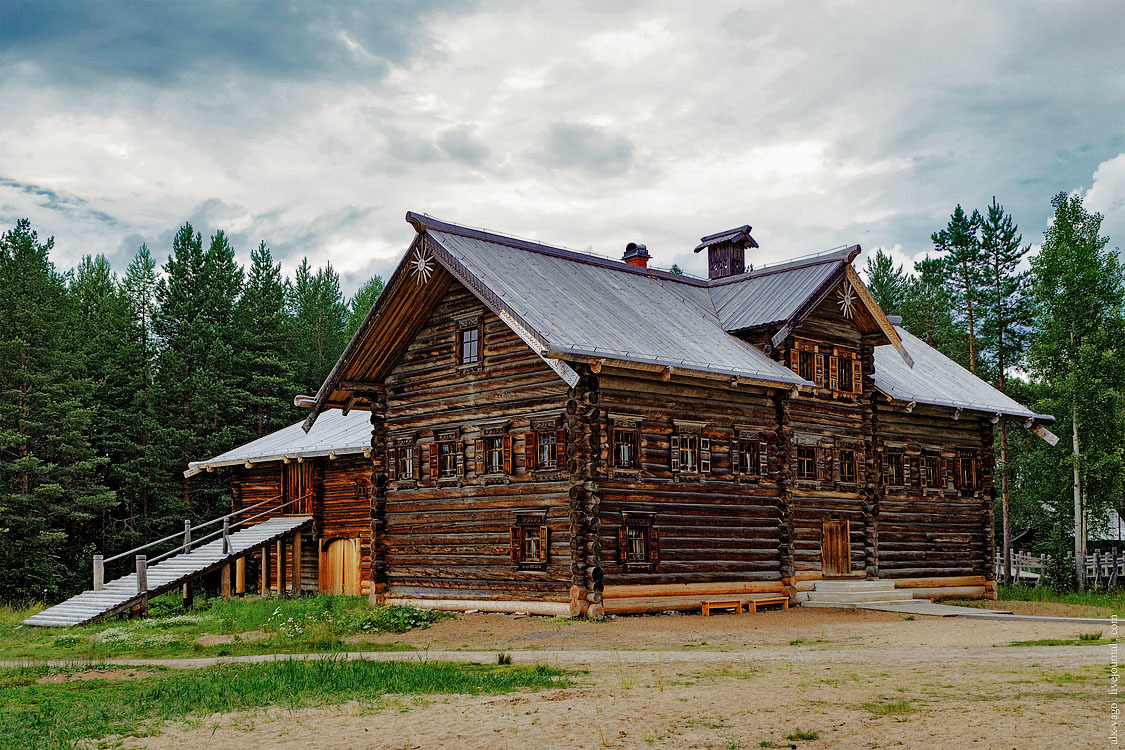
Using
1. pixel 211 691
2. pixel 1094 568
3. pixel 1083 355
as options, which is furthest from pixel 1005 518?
pixel 211 691

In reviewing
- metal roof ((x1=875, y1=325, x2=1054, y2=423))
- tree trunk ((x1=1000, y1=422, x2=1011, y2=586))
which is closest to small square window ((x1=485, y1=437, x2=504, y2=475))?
metal roof ((x1=875, y1=325, x2=1054, y2=423))

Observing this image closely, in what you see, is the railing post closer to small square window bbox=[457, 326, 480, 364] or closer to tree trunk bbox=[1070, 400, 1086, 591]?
small square window bbox=[457, 326, 480, 364]

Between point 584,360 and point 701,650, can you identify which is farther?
point 584,360

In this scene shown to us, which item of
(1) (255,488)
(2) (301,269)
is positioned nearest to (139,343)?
(2) (301,269)

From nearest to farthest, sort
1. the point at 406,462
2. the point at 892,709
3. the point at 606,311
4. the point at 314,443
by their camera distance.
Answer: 1. the point at 892,709
2. the point at 606,311
3. the point at 406,462
4. the point at 314,443

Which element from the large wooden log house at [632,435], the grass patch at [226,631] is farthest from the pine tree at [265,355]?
the grass patch at [226,631]

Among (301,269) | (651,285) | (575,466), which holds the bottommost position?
(575,466)

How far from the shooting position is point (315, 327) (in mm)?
64500

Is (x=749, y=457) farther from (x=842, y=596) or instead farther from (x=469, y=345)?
(x=469, y=345)

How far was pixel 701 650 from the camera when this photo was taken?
18.9 meters

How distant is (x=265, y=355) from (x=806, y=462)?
109 ft

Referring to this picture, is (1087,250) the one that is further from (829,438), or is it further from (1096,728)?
(1096,728)

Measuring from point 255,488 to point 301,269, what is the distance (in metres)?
32.3

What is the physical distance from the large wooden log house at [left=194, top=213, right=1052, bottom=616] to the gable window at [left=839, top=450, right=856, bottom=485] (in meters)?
0.09
